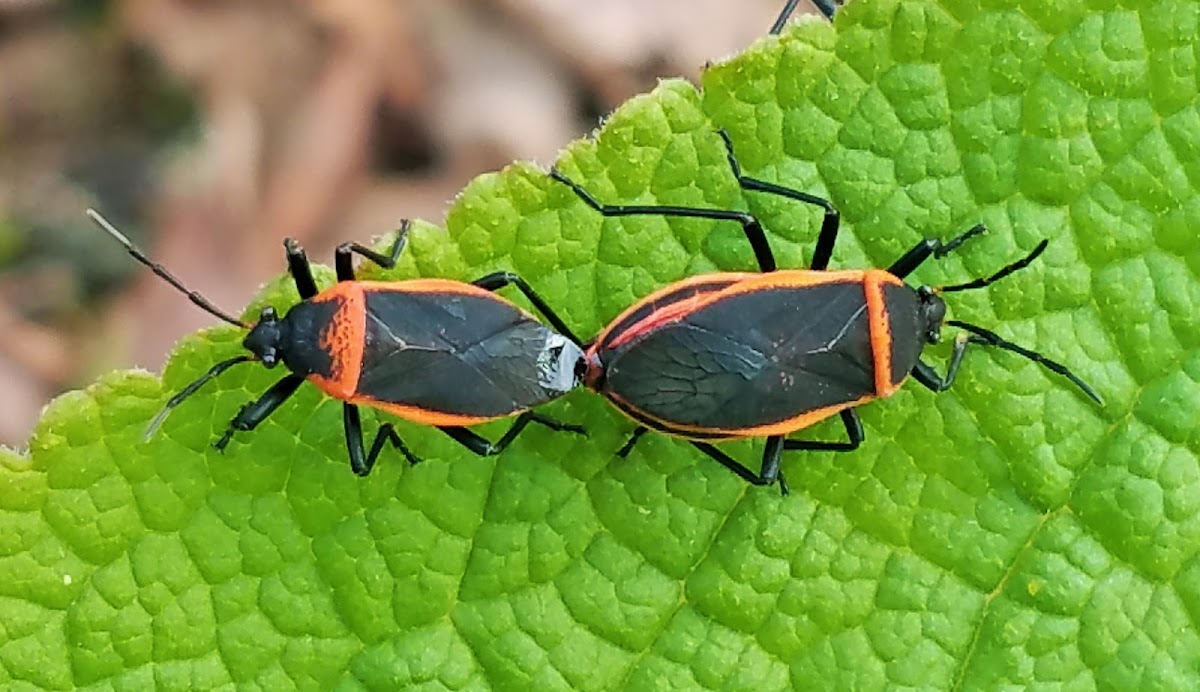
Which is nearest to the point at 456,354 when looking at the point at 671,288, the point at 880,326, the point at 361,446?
the point at 361,446

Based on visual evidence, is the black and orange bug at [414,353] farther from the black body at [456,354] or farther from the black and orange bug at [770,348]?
the black and orange bug at [770,348]

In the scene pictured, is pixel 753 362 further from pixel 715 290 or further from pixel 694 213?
pixel 694 213

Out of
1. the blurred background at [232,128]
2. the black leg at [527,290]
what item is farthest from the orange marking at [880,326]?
the blurred background at [232,128]

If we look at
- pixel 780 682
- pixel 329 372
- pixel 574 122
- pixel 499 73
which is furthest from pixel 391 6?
pixel 780 682

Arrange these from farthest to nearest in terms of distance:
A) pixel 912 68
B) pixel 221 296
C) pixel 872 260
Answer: pixel 221 296, pixel 872 260, pixel 912 68

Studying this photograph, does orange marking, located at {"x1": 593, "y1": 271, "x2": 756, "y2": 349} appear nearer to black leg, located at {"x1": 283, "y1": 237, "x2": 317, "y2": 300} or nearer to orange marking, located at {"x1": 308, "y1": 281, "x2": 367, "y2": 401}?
orange marking, located at {"x1": 308, "y1": 281, "x2": 367, "y2": 401}

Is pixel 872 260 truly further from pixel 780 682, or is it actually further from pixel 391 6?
pixel 391 6

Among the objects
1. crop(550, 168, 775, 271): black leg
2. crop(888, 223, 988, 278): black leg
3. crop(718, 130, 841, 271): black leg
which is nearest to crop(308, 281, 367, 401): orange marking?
crop(550, 168, 775, 271): black leg
